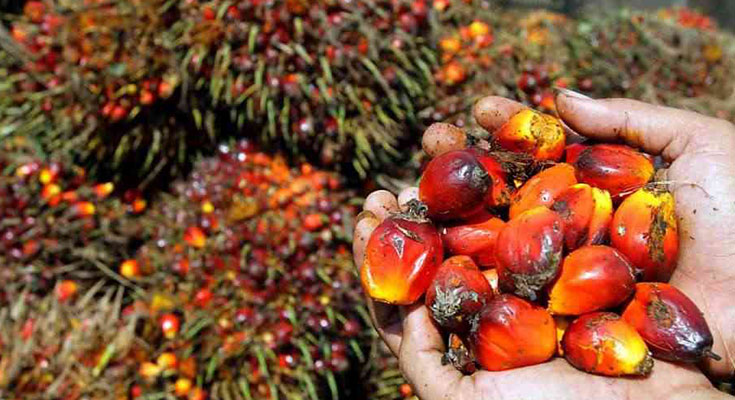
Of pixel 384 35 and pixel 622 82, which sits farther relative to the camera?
pixel 622 82

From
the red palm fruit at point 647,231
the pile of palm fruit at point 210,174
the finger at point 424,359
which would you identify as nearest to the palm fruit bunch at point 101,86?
the pile of palm fruit at point 210,174

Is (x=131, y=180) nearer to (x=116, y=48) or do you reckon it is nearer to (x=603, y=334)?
(x=116, y=48)

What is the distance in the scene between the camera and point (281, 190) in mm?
2186

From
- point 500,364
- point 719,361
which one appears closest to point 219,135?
point 500,364

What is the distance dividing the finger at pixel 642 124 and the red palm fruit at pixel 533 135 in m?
0.10

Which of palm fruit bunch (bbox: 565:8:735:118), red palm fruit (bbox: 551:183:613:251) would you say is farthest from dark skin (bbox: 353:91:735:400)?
palm fruit bunch (bbox: 565:8:735:118)

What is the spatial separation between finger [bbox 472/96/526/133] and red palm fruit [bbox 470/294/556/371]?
1.60ft

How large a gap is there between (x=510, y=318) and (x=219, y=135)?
153cm

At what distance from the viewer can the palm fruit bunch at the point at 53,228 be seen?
213 cm

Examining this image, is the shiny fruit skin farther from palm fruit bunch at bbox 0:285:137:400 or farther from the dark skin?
palm fruit bunch at bbox 0:285:137:400

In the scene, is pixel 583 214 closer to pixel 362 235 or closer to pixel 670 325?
pixel 670 325

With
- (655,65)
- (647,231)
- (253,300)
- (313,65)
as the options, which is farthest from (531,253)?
(655,65)

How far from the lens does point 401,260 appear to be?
1.24 metres

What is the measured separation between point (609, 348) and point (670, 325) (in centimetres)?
12
